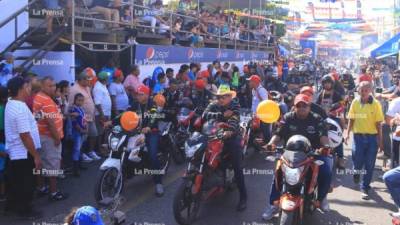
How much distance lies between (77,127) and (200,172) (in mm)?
3045

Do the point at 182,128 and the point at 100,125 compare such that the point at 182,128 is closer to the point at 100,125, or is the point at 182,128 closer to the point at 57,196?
the point at 100,125

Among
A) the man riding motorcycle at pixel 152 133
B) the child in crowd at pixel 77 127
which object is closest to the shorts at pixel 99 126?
the child in crowd at pixel 77 127

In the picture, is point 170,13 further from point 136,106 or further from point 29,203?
point 29,203

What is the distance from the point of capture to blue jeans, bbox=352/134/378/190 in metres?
7.07

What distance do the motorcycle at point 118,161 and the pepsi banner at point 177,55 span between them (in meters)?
5.88

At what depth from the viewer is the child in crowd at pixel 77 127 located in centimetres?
783

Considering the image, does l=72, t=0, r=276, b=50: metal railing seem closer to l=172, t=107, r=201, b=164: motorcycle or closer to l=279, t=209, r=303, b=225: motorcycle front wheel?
l=172, t=107, r=201, b=164: motorcycle

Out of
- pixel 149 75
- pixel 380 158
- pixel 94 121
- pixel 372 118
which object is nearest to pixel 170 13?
pixel 149 75

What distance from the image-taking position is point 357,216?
20.1 ft

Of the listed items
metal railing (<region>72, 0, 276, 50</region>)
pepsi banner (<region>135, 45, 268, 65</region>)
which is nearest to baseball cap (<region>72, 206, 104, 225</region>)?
Answer: metal railing (<region>72, 0, 276, 50</region>)

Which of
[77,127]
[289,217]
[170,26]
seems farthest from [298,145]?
[170,26]

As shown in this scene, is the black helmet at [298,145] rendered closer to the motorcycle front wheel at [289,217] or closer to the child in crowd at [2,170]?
the motorcycle front wheel at [289,217]

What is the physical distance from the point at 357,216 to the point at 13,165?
4463 mm

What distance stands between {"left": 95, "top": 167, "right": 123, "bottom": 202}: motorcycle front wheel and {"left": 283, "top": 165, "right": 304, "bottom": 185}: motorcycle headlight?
7.61ft
